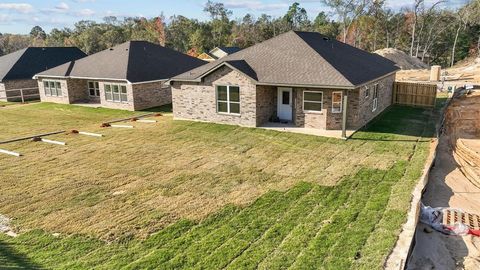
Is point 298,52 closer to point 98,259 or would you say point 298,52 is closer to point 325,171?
point 325,171

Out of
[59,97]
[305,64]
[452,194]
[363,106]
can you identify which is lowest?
[452,194]

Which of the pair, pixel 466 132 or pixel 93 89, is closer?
pixel 466 132

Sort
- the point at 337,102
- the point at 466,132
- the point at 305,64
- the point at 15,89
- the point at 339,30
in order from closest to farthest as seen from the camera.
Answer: the point at 337,102
the point at 305,64
the point at 466,132
the point at 15,89
the point at 339,30

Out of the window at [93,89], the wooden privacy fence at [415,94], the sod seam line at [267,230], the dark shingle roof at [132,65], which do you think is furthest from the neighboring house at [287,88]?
the window at [93,89]

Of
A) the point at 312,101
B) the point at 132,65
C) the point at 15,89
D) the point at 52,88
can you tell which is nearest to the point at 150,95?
the point at 132,65

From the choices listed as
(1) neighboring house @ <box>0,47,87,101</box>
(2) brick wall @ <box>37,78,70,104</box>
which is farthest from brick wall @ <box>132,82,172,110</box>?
(1) neighboring house @ <box>0,47,87,101</box>

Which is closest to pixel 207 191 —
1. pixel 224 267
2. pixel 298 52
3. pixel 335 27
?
pixel 224 267

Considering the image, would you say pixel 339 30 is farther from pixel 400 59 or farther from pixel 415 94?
pixel 415 94

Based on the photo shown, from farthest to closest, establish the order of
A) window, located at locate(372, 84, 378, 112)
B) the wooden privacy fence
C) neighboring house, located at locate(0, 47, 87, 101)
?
neighboring house, located at locate(0, 47, 87, 101), the wooden privacy fence, window, located at locate(372, 84, 378, 112)

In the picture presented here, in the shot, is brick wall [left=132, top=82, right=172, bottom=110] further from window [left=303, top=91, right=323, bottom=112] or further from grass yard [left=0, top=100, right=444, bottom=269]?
window [left=303, top=91, right=323, bottom=112]
